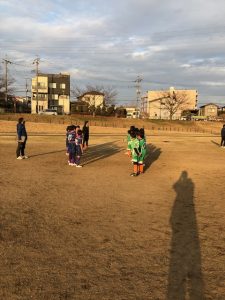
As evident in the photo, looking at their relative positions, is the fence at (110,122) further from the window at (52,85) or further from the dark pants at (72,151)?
the dark pants at (72,151)

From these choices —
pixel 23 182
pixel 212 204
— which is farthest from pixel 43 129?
pixel 212 204

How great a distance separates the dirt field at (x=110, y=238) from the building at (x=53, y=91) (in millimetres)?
72881

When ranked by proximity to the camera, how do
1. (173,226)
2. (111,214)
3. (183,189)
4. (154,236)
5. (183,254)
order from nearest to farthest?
(183,254), (154,236), (173,226), (111,214), (183,189)

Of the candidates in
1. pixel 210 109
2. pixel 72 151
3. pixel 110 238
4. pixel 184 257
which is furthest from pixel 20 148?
pixel 210 109

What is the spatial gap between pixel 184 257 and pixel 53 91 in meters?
82.5

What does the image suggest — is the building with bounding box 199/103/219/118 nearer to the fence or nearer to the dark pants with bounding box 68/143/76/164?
the fence

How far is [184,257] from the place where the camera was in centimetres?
534

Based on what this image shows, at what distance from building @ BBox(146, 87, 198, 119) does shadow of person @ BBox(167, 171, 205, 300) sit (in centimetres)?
8399

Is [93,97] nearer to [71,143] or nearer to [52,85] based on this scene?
[52,85]

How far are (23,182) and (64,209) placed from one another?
10.8 ft

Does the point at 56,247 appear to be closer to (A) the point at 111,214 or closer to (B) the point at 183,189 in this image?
(A) the point at 111,214

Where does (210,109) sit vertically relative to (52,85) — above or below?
below

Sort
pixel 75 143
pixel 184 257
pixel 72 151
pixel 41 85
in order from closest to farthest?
pixel 184 257 < pixel 75 143 < pixel 72 151 < pixel 41 85

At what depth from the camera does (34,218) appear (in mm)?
7145
